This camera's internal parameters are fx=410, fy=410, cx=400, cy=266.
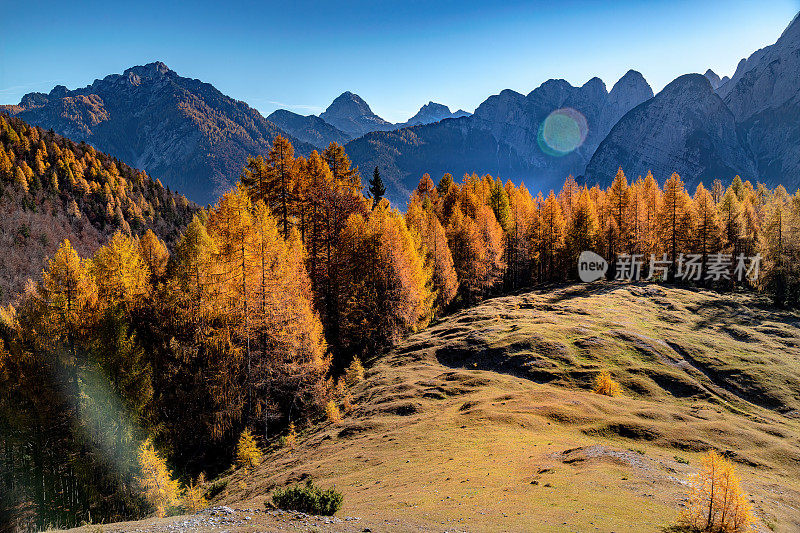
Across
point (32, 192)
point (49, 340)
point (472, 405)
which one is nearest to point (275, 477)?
point (472, 405)

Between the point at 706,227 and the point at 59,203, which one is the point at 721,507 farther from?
the point at 59,203

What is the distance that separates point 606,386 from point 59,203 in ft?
454

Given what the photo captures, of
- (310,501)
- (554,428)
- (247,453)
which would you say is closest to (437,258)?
(554,428)

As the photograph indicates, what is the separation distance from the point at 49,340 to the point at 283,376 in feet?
57.3

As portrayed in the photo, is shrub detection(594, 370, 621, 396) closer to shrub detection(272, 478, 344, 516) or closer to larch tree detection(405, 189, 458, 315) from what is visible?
shrub detection(272, 478, 344, 516)

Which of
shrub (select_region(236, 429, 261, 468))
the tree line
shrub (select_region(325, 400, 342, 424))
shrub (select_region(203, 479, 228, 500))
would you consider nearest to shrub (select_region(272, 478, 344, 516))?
shrub (select_region(203, 479, 228, 500))

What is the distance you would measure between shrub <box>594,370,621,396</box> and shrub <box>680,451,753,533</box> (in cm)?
2233

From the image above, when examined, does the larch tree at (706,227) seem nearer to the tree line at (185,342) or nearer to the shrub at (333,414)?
the tree line at (185,342)

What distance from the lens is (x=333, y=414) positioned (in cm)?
3509

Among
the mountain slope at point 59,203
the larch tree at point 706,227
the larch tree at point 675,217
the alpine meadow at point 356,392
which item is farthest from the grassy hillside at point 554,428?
the mountain slope at point 59,203

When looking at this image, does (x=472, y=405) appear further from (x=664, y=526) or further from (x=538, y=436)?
(x=664, y=526)

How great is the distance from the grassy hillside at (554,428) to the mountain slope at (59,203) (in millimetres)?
86388

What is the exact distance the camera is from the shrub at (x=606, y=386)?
3672cm

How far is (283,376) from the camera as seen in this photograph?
35.1 m
